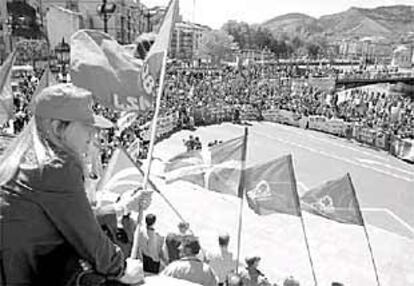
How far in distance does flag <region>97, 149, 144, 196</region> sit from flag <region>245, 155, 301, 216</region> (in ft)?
5.26

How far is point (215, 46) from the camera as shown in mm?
108625

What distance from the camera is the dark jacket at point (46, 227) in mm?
1701

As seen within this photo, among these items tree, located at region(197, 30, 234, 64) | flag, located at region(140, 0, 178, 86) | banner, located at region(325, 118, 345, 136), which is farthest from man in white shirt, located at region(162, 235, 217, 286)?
tree, located at region(197, 30, 234, 64)

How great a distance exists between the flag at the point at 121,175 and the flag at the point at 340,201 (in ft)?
8.58

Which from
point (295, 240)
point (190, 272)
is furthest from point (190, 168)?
point (295, 240)

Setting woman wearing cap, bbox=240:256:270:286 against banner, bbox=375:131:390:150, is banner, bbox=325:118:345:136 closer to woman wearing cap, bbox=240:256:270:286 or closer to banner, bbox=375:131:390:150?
banner, bbox=375:131:390:150

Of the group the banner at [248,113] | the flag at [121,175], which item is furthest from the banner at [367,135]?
the flag at [121,175]

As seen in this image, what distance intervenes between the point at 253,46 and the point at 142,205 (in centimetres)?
13837

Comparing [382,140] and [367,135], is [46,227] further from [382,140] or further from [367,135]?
[367,135]

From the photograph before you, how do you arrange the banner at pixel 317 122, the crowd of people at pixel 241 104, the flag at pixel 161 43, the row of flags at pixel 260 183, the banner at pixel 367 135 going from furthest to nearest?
the banner at pixel 317 122 → the banner at pixel 367 135 → the crowd of people at pixel 241 104 → the row of flags at pixel 260 183 → the flag at pixel 161 43

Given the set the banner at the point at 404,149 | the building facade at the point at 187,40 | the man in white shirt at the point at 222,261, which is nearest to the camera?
the man in white shirt at the point at 222,261

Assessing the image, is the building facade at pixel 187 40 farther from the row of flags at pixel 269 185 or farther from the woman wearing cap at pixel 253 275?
the woman wearing cap at pixel 253 275

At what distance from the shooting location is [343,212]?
21.0 ft

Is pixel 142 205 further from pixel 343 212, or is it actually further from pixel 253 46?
pixel 253 46
